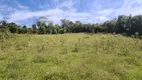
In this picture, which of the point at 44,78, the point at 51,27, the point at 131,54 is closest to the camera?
the point at 44,78

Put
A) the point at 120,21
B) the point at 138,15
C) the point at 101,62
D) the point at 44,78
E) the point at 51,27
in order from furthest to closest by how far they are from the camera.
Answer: the point at 51,27, the point at 120,21, the point at 138,15, the point at 101,62, the point at 44,78

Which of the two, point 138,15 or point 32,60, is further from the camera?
point 138,15

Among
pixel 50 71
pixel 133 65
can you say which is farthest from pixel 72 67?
pixel 133 65

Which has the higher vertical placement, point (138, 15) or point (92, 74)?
point (138, 15)

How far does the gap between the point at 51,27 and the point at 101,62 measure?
164ft

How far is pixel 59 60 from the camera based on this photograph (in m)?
9.15

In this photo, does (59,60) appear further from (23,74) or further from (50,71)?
(23,74)

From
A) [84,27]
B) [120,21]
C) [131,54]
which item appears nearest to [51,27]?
[84,27]

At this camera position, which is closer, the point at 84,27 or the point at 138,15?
the point at 138,15

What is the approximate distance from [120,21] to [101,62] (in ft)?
139

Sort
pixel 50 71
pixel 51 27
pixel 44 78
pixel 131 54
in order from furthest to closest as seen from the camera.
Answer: pixel 51 27
pixel 131 54
pixel 50 71
pixel 44 78

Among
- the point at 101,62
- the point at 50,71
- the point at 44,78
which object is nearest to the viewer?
the point at 44,78

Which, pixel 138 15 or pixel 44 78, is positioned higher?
pixel 138 15

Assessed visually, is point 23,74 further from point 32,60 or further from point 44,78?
point 32,60
